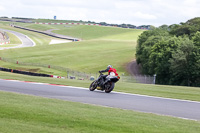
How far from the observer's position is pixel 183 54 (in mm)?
52812

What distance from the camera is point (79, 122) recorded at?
31.5 ft

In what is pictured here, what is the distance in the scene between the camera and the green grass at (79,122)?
29.0ft

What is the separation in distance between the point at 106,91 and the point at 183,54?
35.3m

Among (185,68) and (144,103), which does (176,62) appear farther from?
(144,103)

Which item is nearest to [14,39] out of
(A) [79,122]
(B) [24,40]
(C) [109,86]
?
(B) [24,40]

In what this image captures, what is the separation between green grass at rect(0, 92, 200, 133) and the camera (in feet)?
29.0

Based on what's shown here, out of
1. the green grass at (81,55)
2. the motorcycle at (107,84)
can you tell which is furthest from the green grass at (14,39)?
the motorcycle at (107,84)

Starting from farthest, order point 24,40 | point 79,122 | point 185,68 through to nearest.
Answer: point 24,40
point 185,68
point 79,122

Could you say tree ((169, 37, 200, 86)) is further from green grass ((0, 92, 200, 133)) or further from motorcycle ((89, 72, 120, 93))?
green grass ((0, 92, 200, 133))

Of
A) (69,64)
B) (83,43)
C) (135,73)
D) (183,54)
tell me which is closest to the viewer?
(183,54)

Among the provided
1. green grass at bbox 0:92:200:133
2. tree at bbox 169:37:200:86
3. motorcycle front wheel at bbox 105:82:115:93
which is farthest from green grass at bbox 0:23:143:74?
green grass at bbox 0:92:200:133

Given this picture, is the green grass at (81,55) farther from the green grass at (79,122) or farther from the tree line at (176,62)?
the green grass at (79,122)

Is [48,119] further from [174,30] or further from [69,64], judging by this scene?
[174,30]

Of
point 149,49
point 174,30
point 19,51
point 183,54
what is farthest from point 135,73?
point 19,51
